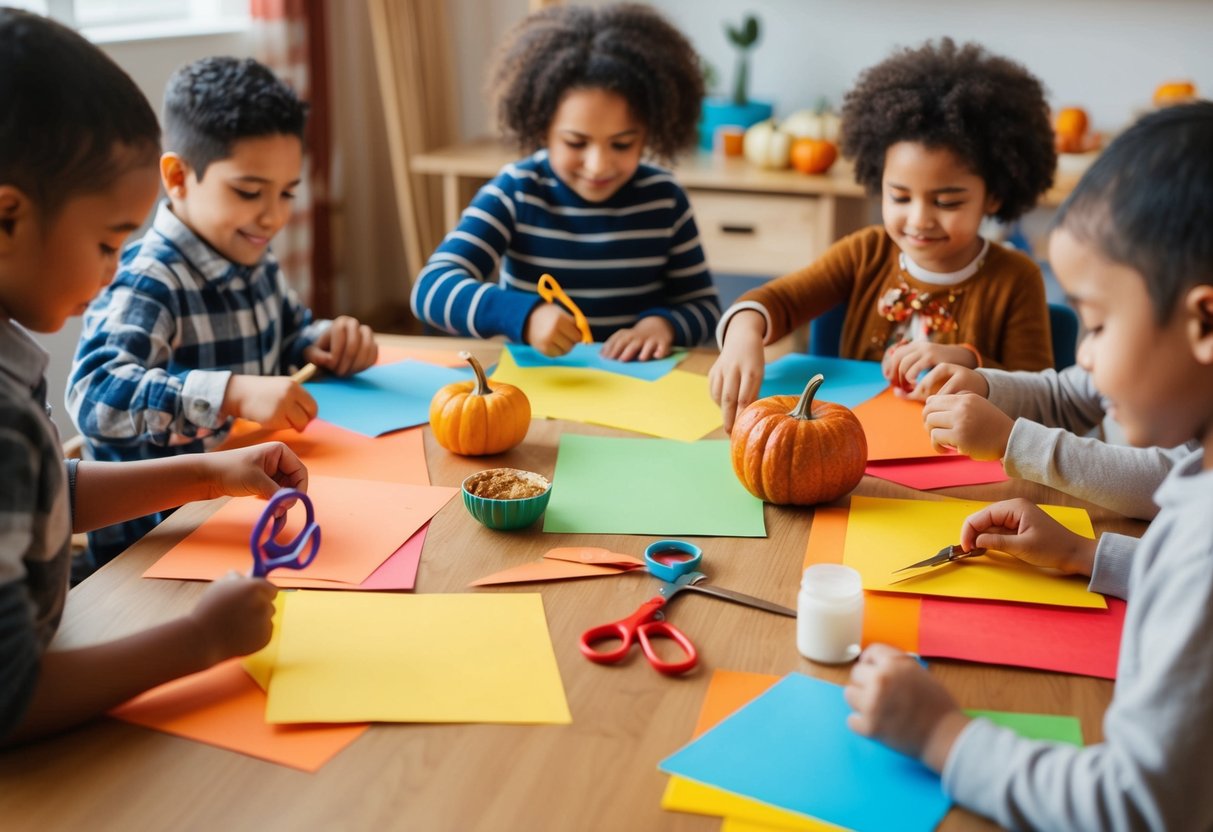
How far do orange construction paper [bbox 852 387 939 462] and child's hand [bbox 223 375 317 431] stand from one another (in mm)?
692

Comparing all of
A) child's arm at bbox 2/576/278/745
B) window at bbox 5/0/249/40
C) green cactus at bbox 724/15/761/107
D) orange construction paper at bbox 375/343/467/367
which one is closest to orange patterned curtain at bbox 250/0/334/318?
window at bbox 5/0/249/40

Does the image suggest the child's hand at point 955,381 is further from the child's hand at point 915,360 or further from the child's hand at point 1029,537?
the child's hand at point 1029,537

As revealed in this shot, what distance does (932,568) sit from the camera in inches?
42.8

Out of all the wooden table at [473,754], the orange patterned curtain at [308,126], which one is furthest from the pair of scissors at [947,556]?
the orange patterned curtain at [308,126]

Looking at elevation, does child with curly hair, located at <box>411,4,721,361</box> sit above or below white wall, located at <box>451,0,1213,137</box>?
below

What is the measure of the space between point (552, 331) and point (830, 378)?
0.42 meters

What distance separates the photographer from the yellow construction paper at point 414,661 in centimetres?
85

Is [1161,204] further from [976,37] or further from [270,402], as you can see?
[976,37]

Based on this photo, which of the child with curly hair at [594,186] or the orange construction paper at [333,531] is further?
the child with curly hair at [594,186]

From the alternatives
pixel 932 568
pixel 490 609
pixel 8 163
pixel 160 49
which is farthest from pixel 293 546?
pixel 160 49

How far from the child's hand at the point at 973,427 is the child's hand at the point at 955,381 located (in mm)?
169

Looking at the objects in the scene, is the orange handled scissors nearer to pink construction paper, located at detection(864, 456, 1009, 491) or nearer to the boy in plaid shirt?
pink construction paper, located at detection(864, 456, 1009, 491)

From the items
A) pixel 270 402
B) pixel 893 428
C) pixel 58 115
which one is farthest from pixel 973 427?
pixel 58 115

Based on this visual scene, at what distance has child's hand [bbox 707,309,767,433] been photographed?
1469 millimetres
